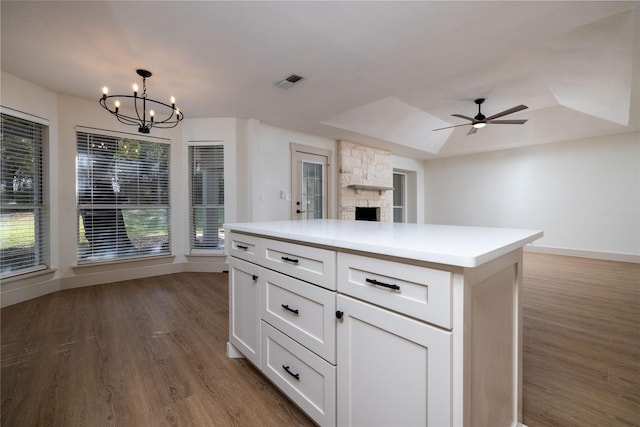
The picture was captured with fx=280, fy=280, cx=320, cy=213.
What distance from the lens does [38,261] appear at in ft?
11.0

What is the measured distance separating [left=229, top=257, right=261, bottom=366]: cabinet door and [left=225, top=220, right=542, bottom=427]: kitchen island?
5.5 inches

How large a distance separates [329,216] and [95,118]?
3998mm

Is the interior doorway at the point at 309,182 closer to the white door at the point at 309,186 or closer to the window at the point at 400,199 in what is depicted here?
the white door at the point at 309,186

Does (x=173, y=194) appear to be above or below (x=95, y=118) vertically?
below

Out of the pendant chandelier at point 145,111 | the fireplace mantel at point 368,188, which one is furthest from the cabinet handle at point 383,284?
the fireplace mantel at point 368,188

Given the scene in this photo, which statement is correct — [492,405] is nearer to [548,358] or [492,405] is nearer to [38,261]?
[548,358]

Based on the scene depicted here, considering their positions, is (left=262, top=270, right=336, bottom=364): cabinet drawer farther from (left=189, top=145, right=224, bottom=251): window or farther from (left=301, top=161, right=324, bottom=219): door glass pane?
(left=301, top=161, right=324, bottom=219): door glass pane

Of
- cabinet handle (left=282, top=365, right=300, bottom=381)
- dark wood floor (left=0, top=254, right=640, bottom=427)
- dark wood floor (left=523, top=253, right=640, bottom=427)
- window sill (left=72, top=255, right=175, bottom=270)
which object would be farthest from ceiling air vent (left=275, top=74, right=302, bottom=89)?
dark wood floor (left=523, top=253, right=640, bottom=427)

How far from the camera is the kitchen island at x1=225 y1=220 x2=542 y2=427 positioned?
828 mm

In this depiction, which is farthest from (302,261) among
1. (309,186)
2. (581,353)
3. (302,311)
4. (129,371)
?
(309,186)

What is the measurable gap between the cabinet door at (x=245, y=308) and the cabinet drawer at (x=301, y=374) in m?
0.10

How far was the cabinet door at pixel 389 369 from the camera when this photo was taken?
2.78 ft

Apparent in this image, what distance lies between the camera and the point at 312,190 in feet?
18.0

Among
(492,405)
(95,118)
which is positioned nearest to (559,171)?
(492,405)
